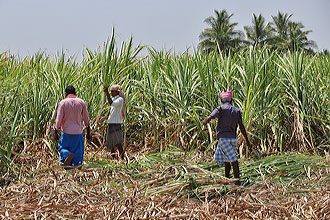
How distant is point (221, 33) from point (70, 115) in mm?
32620

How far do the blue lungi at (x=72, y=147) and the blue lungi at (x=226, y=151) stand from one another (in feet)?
5.68

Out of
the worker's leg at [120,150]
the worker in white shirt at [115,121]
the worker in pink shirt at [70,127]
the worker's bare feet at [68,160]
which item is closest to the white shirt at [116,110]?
the worker in white shirt at [115,121]

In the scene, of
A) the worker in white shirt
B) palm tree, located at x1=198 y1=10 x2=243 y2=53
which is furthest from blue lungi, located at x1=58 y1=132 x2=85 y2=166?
palm tree, located at x1=198 y1=10 x2=243 y2=53

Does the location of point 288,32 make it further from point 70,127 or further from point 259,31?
point 70,127

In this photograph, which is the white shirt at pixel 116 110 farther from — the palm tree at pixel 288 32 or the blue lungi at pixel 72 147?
the palm tree at pixel 288 32

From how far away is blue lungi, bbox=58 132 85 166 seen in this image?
4.89 metres

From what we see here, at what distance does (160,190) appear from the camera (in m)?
3.67

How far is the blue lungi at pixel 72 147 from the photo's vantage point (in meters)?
4.89

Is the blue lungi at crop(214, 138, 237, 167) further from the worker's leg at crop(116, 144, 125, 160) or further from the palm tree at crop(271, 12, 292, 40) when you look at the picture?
the palm tree at crop(271, 12, 292, 40)

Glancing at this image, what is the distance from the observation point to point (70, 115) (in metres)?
4.93

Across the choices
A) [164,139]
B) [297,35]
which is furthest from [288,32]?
[164,139]

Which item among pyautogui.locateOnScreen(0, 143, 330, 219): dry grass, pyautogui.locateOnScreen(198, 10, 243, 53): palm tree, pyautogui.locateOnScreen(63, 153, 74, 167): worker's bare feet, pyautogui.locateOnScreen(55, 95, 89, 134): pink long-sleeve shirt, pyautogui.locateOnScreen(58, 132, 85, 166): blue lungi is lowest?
pyautogui.locateOnScreen(0, 143, 330, 219): dry grass

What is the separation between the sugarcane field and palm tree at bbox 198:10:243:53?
2905cm

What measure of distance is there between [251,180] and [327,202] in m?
1.01
